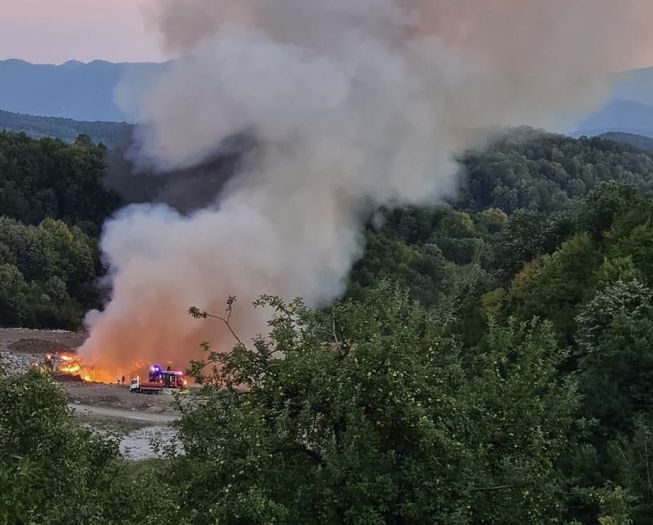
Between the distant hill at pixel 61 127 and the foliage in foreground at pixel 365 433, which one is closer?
the foliage in foreground at pixel 365 433

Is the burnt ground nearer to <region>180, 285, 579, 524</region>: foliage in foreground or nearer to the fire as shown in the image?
the fire

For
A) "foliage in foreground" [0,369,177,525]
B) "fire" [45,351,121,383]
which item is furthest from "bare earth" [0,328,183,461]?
"foliage in foreground" [0,369,177,525]

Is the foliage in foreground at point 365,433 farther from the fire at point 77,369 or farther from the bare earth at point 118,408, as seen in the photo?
the fire at point 77,369

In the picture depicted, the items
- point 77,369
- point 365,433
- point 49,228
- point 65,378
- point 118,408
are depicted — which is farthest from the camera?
point 49,228

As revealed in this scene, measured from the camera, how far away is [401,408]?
7.14 meters

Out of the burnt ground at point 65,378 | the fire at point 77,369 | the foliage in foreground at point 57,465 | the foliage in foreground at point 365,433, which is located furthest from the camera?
the fire at point 77,369

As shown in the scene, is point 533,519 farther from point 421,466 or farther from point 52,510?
point 52,510

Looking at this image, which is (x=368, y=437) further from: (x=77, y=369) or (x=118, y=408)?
(x=77, y=369)

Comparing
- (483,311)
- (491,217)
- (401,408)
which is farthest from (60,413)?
(491,217)

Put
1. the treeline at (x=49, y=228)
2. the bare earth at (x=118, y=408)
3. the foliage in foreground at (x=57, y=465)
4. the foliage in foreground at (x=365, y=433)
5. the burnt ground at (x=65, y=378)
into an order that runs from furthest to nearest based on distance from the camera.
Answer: the treeline at (x=49, y=228), the burnt ground at (x=65, y=378), the bare earth at (x=118, y=408), the foliage in foreground at (x=365, y=433), the foliage in foreground at (x=57, y=465)

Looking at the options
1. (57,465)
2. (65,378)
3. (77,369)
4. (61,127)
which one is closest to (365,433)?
(57,465)

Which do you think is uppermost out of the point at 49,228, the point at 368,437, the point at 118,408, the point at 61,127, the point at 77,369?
the point at 61,127

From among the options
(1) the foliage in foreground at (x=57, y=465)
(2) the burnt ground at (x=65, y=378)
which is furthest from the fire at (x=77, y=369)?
(1) the foliage in foreground at (x=57, y=465)

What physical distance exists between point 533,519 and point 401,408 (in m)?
1.96
